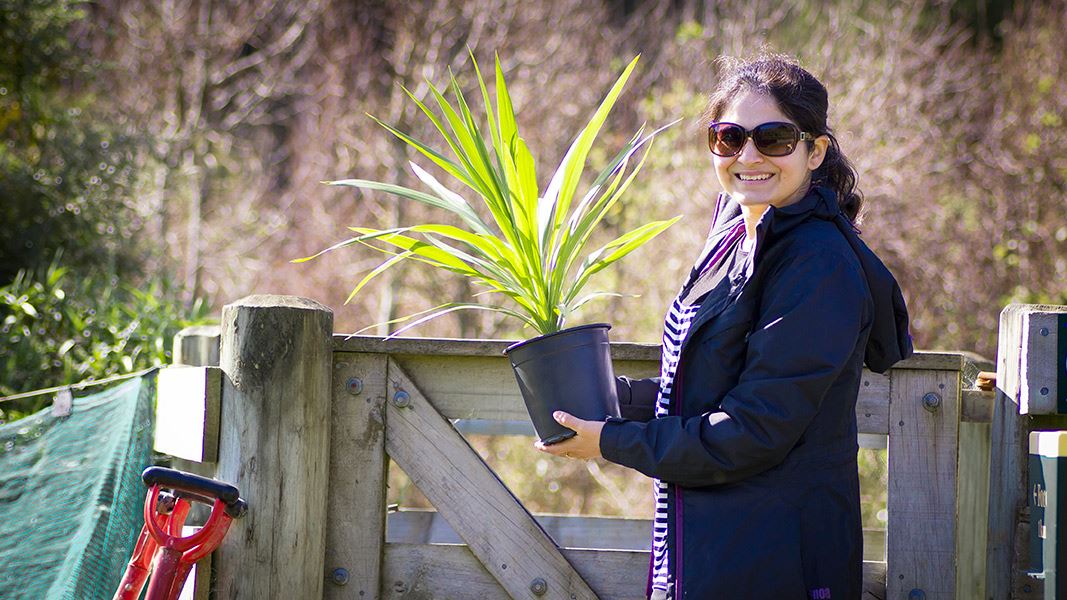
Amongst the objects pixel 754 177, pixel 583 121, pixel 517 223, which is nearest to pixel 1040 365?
pixel 754 177

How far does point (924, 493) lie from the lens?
2.80 meters

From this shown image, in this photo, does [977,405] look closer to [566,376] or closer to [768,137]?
[768,137]

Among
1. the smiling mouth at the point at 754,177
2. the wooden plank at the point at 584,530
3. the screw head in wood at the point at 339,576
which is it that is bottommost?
the wooden plank at the point at 584,530

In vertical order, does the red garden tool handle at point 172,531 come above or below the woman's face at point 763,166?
below

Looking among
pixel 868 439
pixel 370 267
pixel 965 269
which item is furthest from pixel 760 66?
pixel 370 267

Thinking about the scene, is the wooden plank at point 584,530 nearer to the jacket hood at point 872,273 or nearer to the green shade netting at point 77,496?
the green shade netting at point 77,496

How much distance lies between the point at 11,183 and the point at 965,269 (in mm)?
6818

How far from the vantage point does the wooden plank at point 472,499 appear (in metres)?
Result: 2.88

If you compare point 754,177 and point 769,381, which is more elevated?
point 754,177

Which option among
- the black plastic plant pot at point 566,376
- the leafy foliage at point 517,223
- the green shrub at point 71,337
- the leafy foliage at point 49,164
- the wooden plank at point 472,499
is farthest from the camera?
the leafy foliage at point 49,164

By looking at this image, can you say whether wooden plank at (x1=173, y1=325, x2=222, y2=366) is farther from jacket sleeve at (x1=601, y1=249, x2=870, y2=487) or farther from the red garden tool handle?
jacket sleeve at (x1=601, y1=249, x2=870, y2=487)

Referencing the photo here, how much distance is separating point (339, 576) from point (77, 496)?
2.82 ft

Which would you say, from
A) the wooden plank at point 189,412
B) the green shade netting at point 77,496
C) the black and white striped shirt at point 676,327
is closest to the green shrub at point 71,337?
the green shade netting at point 77,496

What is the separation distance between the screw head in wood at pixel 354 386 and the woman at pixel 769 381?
788 mm
